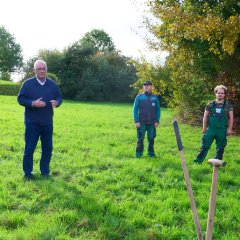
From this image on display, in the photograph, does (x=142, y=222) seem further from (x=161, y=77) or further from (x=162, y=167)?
(x=161, y=77)

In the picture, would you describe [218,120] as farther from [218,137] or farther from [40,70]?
[40,70]

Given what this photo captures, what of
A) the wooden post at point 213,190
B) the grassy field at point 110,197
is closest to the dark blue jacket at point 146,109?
the grassy field at point 110,197

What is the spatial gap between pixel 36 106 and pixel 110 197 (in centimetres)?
225

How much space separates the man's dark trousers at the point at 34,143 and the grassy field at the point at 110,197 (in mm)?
268

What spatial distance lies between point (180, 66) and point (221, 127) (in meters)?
10.7

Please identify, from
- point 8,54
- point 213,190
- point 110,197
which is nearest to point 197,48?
point 110,197

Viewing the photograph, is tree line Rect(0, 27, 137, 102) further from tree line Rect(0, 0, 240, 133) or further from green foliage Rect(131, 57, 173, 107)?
green foliage Rect(131, 57, 173, 107)

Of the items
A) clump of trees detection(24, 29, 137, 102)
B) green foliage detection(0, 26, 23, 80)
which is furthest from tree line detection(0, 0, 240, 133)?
green foliage detection(0, 26, 23, 80)

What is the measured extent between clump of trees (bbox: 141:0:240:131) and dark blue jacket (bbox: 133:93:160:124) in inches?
142

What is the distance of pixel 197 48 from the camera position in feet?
48.6

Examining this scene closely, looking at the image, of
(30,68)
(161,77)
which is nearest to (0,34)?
(30,68)

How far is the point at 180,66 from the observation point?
19047 millimetres

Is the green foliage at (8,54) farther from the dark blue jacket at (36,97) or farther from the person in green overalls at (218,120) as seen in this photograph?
the dark blue jacket at (36,97)

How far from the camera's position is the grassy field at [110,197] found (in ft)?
16.2
